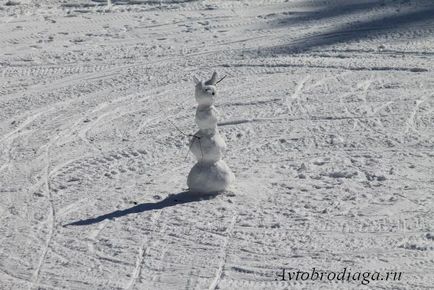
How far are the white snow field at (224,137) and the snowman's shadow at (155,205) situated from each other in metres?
0.02

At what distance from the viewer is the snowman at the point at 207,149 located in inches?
368

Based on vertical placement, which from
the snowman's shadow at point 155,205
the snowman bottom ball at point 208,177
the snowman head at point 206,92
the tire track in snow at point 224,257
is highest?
the snowman head at point 206,92

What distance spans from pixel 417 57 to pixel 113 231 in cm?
647

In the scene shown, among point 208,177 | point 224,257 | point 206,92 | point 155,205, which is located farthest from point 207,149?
point 224,257

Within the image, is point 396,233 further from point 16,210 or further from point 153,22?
point 153,22

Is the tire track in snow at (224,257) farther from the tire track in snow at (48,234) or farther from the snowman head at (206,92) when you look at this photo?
the tire track in snow at (48,234)

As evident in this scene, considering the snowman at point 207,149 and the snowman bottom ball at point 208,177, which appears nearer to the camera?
the snowman at point 207,149

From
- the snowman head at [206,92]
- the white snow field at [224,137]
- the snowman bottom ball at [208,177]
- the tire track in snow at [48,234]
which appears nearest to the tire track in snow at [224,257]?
the white snow field at [224,137]

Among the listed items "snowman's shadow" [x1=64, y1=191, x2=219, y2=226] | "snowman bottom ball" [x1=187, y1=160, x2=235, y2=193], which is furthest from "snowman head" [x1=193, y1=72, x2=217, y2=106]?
"snowman's shadow" [x1=64, y1=191, x2=219, y2=226]

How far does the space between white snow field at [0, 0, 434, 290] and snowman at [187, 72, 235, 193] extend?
14 centimetres

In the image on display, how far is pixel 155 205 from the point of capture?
31.0ft

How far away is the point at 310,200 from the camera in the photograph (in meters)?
9.48

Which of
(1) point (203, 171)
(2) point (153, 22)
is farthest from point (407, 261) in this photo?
(2) point (153, 22)

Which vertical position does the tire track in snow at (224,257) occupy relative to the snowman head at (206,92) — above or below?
below
